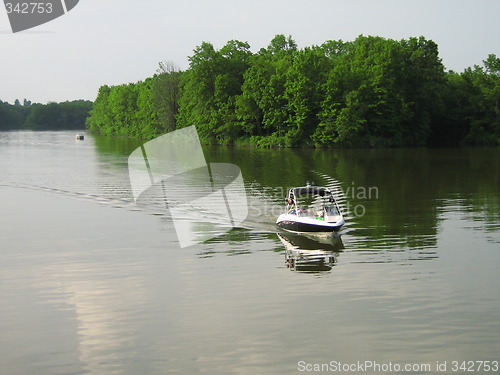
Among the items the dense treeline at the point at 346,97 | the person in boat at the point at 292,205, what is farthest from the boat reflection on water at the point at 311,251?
the dense treeline at the point at 346,97

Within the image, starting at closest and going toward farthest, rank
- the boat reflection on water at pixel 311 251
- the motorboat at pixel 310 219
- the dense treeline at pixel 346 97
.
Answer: the boat reflection on water at pixel 311 251 < the motorboat at pixel 310 219 < the dense treeline at pixel 346 97

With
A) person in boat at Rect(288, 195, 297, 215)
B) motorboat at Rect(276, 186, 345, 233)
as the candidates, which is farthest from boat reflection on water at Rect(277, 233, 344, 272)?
person in boat at Rect(288, 195, 297, 215)

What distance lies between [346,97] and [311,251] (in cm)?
A: 7313

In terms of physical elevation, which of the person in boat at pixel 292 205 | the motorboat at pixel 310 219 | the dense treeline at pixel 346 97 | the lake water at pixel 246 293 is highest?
the dense treeline at pixel 346 97

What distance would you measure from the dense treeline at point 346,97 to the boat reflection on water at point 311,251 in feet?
223

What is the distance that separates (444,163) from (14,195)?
44232mm

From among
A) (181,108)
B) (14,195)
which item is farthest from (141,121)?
(14,195)

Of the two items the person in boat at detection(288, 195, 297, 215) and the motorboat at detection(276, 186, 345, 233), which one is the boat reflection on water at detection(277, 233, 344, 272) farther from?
the person in boat at detection(288, 195, 297, 215)

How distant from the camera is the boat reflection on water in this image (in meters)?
22.6

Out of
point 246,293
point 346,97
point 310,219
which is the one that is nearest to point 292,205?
point 310,219

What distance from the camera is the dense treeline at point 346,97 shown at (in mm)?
96812

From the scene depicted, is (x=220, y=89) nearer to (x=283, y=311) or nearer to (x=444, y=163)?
(x=444, y=163)

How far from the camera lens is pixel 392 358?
14.1m

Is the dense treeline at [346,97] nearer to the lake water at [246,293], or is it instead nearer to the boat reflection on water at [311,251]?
the lake water at [246,293]
